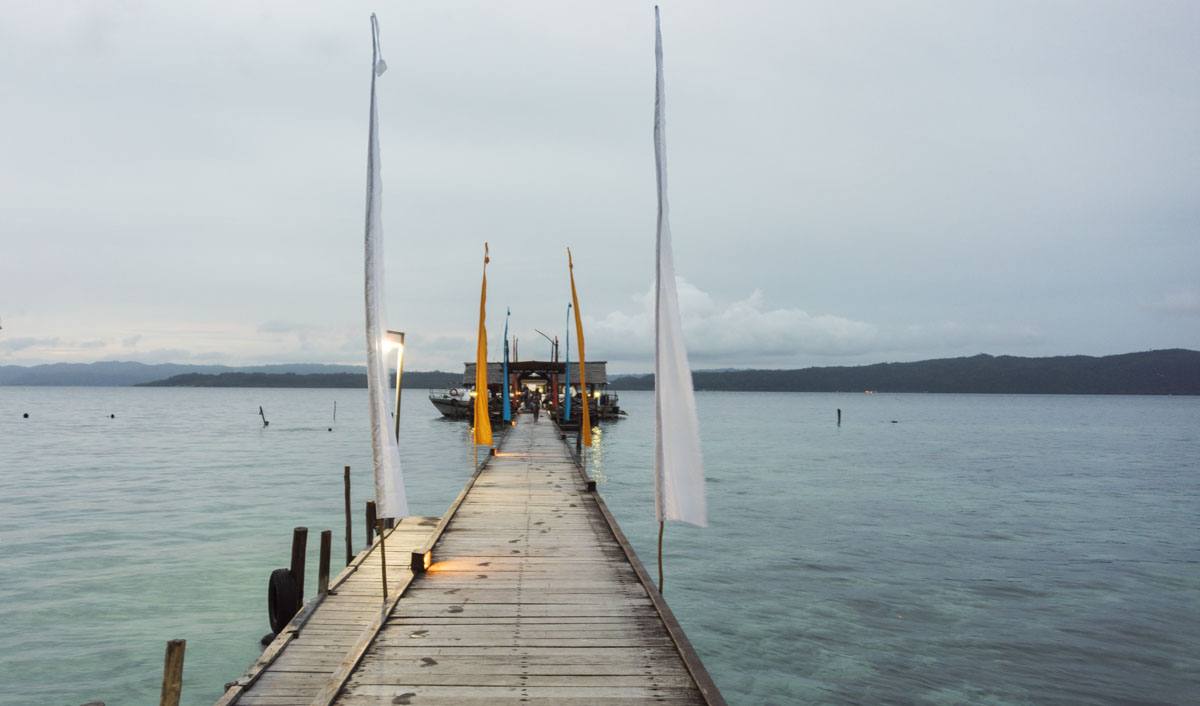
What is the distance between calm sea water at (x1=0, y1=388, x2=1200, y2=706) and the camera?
12922 mm

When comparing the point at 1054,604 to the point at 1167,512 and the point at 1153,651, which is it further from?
the point at 1167,512

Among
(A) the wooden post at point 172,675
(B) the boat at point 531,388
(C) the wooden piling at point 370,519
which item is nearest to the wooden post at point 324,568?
(A) the wooden post at point 172,675

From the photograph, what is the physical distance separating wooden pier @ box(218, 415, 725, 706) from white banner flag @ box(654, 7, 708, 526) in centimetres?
138

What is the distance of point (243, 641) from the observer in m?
14.0

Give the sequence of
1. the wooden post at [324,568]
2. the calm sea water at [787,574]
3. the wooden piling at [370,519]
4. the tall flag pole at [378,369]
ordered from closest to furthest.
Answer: the tall flag pole at [378,369]
the wooden post at [324,568]
the calm sea water at [787,574]
the wooden piling at [370,519]

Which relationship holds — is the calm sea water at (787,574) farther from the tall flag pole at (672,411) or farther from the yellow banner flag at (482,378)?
the tall flag pole at (672,411)

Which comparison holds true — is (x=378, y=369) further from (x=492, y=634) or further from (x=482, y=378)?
(x=482, y=378)

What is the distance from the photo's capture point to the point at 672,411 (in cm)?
765

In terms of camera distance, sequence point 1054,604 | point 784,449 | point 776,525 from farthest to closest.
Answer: point 784,449, point 776,525, point 1054,604

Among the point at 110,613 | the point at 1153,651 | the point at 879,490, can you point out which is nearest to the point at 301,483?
the point at 110,613

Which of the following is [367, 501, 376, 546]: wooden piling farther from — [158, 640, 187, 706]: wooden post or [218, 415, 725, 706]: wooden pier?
[158, 640, 187, 706]: wooden post

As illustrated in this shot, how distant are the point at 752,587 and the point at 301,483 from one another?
28417 mm

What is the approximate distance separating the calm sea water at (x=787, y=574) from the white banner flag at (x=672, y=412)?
20.5 ft

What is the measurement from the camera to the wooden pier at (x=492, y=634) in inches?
257
